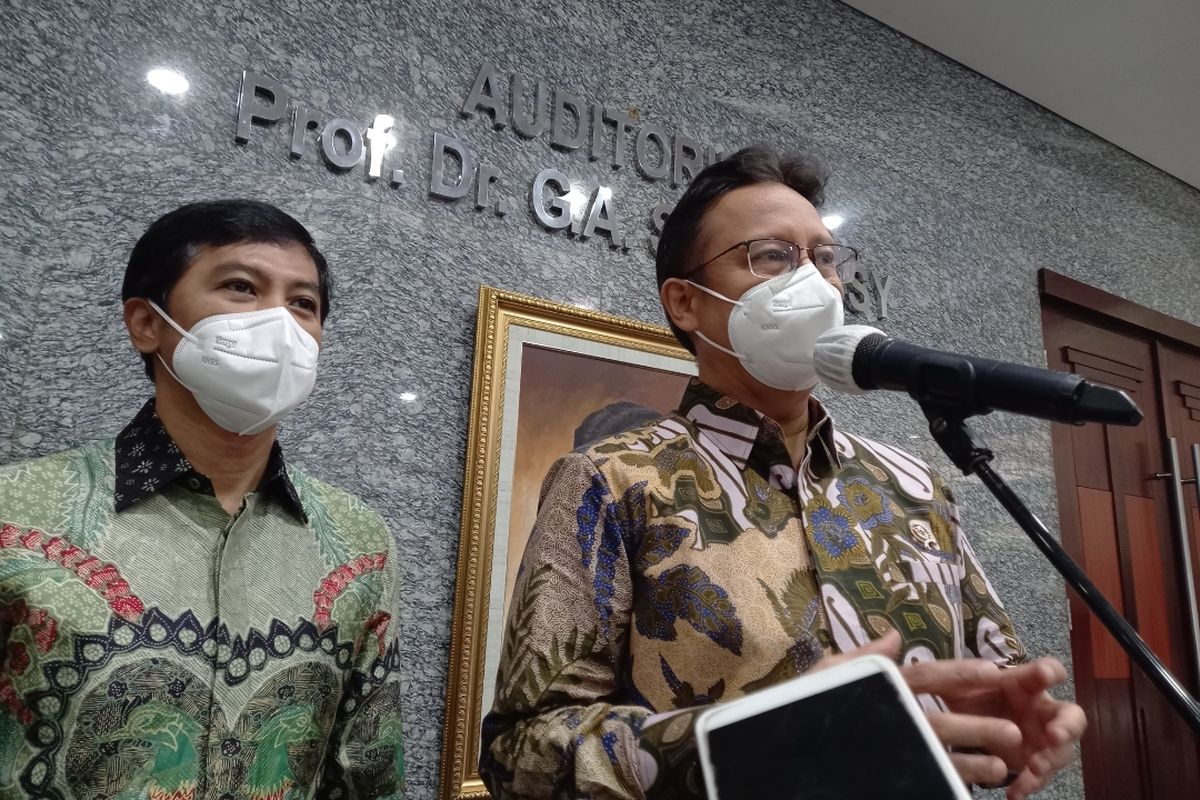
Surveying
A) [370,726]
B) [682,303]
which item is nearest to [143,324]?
[370,726]

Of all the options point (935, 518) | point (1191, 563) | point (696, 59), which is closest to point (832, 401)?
point (696, 59)

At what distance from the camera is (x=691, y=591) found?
82cm

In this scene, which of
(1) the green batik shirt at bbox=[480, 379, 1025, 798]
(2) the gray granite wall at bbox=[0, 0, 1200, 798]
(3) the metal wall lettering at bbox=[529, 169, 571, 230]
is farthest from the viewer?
(3) the metal wall lettering at bbox=[529, 169, 571, 230]

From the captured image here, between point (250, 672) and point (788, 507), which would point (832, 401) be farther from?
point (250, 672)

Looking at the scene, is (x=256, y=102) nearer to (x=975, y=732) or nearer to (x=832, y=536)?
(x=832, y=536)

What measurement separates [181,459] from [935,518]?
0.89 meters

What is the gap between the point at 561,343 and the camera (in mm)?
1711

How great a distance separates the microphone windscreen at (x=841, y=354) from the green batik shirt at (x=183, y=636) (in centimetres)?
63

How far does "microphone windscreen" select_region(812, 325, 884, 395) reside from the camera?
2.51ft

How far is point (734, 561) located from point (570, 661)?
7.6 inches

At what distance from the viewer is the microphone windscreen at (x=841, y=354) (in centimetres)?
76

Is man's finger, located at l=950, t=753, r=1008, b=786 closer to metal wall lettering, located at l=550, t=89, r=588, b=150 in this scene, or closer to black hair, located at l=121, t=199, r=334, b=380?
black hair, located at l=121, t=199, r=334, b=380

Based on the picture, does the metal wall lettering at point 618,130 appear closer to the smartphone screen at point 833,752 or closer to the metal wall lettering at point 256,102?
the metal wall lettering at point 256,102

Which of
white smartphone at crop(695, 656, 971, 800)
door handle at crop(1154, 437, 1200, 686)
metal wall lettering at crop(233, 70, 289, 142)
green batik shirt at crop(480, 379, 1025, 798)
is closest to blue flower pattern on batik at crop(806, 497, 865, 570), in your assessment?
green batik shirt at crop(480, 379, 1025, 798)
